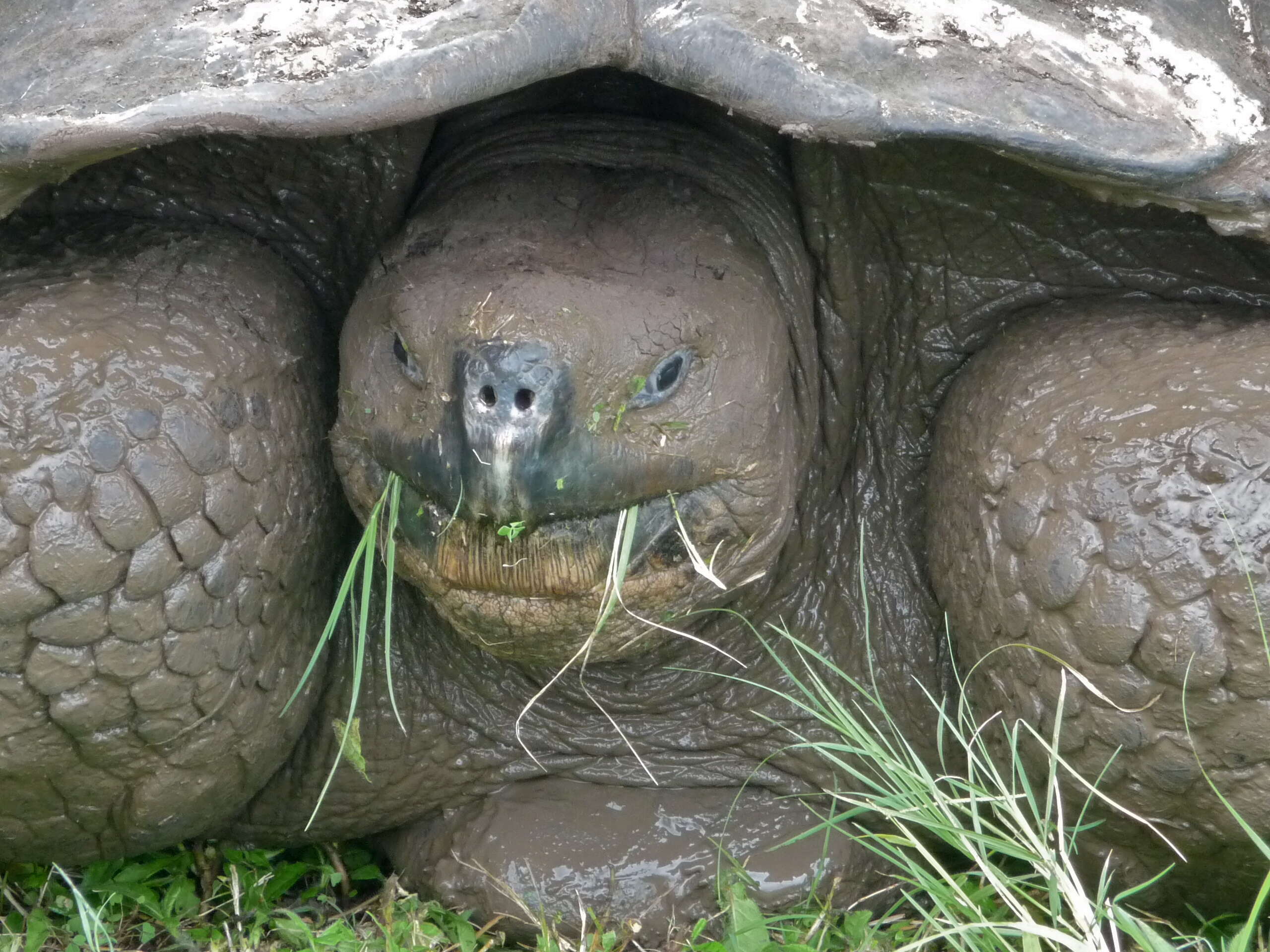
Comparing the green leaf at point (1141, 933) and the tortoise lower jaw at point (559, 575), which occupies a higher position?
the tortoise lower jaw at point (559, 575)

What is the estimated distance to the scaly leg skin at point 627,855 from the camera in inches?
99.3

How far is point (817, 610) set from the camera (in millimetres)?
2736

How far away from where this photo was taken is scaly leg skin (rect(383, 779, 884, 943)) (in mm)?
2521

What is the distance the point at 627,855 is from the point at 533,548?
0.69 meters

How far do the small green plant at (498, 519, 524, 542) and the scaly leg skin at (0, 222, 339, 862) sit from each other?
46 cm

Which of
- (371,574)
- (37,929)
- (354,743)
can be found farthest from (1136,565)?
(37,929)

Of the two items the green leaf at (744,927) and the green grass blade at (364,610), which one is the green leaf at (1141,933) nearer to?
the green leaf at (744,927)

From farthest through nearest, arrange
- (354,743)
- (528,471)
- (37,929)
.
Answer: (354,743) < (37,929) < (528,471)

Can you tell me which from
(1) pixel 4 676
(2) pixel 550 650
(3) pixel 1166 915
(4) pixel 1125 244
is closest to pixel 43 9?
(1) pixel 4 676

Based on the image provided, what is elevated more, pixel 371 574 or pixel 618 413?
pixel 618 413

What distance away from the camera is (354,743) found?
100 inches

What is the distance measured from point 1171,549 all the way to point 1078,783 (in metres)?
0.39

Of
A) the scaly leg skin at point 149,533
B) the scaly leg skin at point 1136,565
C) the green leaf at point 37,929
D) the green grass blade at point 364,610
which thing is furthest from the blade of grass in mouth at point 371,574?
the scaly leg skin at point 1136,565

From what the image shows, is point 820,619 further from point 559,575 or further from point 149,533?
point 149,533
